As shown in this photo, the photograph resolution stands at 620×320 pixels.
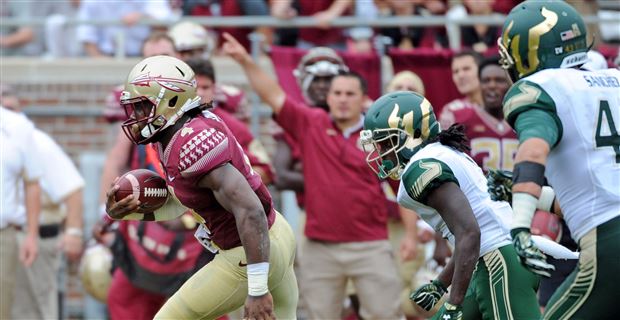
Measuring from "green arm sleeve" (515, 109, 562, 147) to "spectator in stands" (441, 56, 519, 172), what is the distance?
3.44m

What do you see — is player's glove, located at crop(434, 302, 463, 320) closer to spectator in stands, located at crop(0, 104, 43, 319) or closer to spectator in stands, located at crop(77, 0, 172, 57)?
spectator in stands, located at crop(0, 104, 43, 319)

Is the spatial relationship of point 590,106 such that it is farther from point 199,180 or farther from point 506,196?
point 199,180

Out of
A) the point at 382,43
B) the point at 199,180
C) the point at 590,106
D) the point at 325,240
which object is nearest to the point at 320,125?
the point at 325,240

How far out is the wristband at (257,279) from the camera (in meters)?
5.67

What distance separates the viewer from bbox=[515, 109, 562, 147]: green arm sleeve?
4.98m

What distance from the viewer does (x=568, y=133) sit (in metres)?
5.20

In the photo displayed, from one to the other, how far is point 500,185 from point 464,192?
1.30ft

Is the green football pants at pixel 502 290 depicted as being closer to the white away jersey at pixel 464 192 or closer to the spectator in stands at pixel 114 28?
the white away jersey at pixel 464 192

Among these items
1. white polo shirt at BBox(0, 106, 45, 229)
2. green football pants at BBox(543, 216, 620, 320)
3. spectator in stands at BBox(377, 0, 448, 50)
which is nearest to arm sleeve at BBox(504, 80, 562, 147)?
green football pants at BBox(543, 216, 620, 320)

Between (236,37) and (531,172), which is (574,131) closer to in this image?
(531,172)

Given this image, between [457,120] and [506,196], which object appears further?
[457,120]

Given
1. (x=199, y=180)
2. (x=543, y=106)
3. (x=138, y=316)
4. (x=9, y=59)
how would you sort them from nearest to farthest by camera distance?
(x=543, y=106) < (x=199, y=180) < (x=138, y=316) < (x=9, y=59)

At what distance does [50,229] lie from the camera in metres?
10.1

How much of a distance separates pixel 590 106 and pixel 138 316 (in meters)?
4.25
